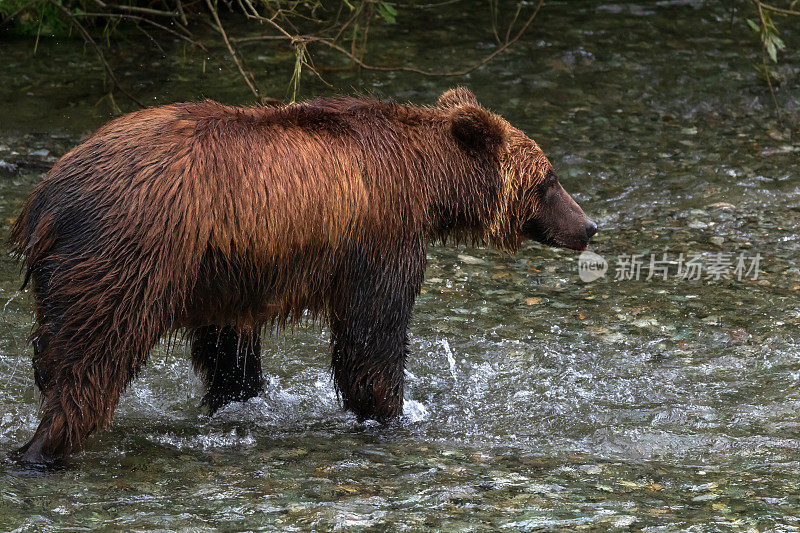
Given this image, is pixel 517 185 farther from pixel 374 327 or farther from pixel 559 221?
pixel 374 327

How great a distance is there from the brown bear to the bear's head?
0.4 inches

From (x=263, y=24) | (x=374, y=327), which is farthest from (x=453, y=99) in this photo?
(x=263, y=24)

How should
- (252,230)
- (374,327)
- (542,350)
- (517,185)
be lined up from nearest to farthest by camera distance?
(252,230)
(374,327)
(517,185)
(542,350)

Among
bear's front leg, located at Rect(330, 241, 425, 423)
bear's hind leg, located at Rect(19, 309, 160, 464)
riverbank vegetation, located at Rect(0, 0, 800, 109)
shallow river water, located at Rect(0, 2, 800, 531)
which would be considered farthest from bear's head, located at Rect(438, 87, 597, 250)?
riverbank vegetation, located at Rect(0, 0, 800, 109)

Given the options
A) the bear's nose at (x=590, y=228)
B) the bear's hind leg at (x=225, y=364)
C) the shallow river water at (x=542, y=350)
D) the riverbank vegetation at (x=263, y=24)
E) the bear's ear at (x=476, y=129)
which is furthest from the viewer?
the riverbank vegetation at (x=263, y=24)

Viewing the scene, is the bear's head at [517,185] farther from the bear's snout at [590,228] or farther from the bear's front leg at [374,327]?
the bear's front leg at [374,327]

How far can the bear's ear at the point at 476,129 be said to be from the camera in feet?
20.4

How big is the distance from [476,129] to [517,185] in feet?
1.59

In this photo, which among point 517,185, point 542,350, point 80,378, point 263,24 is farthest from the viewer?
point 263,24

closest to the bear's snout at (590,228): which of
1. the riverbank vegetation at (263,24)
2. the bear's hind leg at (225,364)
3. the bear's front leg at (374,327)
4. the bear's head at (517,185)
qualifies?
the bear's head at (517,185)

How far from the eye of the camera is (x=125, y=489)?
498 cm

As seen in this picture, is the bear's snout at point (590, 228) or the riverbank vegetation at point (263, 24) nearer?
the bear's snout at point (590, 228)

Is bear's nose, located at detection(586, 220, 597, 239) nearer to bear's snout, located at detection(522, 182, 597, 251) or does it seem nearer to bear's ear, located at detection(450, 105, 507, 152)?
bear's snout, located at detection(522, 182, 597, 251)

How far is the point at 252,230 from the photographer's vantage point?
5285mm
